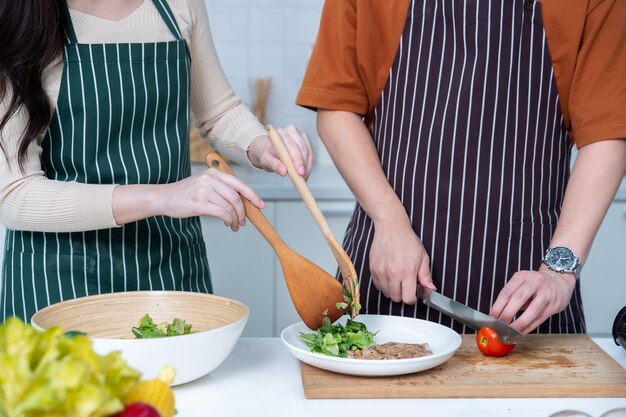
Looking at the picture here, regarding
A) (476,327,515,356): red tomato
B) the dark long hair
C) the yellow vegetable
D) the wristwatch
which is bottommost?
(476,327,515,356): red tomato

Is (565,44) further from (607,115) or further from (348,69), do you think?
(348,69)

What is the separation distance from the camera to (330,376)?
1071mm

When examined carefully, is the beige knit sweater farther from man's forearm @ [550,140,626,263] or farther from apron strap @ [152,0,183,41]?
man's forearm @ [550,140,626,263]

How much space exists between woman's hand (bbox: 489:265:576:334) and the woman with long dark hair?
1.22 feet

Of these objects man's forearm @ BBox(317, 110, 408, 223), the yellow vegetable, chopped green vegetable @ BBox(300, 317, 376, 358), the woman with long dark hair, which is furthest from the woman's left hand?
the yellow vegetable

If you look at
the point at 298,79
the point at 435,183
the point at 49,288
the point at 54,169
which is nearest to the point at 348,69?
the point at 435,183

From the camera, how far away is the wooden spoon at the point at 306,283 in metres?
1.15

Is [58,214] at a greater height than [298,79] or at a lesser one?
lesser

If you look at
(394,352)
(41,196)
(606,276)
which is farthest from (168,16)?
(606,276)

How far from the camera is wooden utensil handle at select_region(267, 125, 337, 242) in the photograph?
1.13m

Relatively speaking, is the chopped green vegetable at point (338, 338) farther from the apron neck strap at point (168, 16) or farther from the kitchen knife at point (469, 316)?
the apron neck strap at point (168, 16)

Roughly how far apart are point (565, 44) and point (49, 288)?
1.00 meters

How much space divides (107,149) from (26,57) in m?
0.20

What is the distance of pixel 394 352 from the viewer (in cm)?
110
